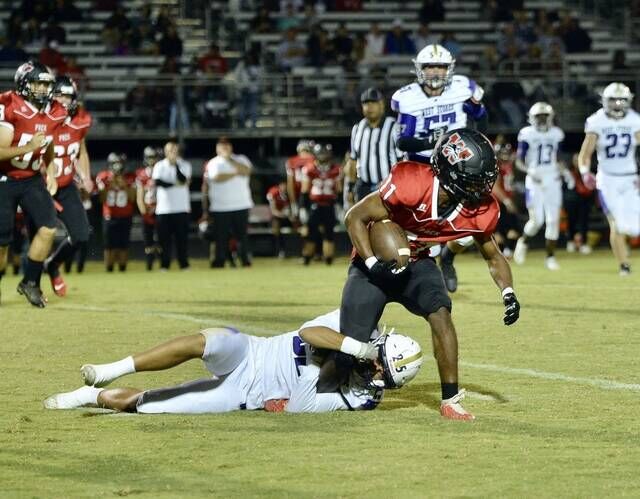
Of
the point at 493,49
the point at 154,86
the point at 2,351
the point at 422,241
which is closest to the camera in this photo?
the point at 422,241

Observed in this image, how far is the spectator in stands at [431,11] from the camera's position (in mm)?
23781

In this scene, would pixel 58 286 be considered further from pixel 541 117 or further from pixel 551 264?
pixel 541 117

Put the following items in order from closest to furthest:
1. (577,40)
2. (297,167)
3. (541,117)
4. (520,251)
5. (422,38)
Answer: (541,117)
(520,251)
(297,167)
(422,38)
(577,40)

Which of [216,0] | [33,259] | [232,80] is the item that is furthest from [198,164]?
[33,259]

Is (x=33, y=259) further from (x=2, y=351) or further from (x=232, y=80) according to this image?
(x=232, y=80)

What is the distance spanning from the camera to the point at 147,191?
733 inches

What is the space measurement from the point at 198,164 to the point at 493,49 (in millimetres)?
5284

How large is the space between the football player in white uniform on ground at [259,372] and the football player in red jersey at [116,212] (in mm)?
12092

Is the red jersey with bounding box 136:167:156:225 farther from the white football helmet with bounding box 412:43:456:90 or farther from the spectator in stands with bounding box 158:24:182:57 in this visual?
the white football helmet with bounding box 412:43:456:90

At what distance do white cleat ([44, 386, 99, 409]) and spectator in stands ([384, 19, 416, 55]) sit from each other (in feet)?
A: 55.0

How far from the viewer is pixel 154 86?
1992cm

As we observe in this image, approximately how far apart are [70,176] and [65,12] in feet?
36.0

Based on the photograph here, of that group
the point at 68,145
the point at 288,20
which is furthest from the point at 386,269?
the point at 288,20

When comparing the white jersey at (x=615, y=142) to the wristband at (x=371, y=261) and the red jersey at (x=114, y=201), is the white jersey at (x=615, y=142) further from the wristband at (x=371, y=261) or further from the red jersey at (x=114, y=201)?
the wristband at (x=371, y=261)
